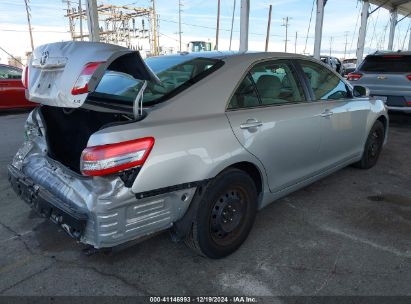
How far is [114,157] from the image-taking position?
2.19 m

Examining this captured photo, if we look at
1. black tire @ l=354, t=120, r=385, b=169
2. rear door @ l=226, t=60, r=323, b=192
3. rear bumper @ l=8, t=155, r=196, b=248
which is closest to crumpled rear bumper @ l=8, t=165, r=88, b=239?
rear bumper @ l=8, t=155, r=196, b=248

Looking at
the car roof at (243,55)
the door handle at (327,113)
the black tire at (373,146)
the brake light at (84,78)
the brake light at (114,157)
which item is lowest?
the black tire at (373,146)

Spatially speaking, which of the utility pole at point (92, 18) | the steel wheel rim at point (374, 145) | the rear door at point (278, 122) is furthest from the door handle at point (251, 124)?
the utility pole at point (92, 18)

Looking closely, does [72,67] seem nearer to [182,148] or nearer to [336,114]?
[182,148]

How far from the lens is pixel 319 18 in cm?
1669

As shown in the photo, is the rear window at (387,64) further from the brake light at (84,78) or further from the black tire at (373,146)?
the brake light at (84,78)

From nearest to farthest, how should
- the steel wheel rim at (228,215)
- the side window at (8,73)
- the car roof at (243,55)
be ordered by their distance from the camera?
1. the steel wheel rim at (228,215)
2. the car roof at (243,55)
3. the side window at (8,73)

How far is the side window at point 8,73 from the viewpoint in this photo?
9.84 m

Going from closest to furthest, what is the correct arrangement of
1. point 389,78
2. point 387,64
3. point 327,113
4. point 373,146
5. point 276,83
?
point 276,83
point 327,113
point 373,146
point 389,78
point 387,64

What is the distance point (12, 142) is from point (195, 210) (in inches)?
213

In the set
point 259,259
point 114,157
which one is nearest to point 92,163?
point 114,157

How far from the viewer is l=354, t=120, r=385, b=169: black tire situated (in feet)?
16.1

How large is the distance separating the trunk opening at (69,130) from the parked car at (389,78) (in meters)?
7.03

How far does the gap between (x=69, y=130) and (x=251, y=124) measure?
4.80 ft
